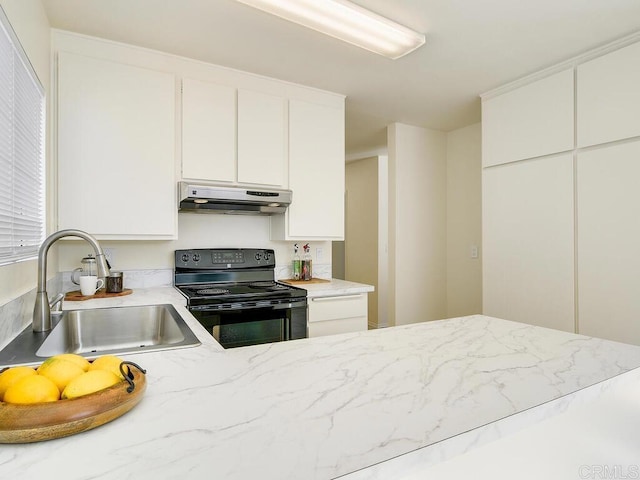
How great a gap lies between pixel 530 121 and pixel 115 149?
9.24ft

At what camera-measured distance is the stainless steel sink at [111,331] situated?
4.49 feet

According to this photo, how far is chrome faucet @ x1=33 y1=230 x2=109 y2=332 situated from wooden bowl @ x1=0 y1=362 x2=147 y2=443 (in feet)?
2.42

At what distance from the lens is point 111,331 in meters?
1.69

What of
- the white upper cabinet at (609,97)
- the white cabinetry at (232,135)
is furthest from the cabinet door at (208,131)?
the white upper cabinet at (609,97)

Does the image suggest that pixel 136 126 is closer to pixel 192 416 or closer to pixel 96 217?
pixel 96 217

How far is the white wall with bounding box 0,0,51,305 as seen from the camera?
4.32ft

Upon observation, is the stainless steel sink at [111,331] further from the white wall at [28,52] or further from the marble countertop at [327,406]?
the marble countertop at [327,406]

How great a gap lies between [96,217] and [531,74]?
3067 mm

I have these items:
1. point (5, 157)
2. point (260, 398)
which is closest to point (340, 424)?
point (260, 398)

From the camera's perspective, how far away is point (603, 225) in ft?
7.47

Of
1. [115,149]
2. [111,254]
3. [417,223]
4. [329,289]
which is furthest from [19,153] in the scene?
[417,223]

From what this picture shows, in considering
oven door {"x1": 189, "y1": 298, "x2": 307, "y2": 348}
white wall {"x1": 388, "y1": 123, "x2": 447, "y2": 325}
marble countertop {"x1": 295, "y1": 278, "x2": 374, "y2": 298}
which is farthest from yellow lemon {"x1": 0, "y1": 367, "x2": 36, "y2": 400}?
white wall {"x1": 388, "y1": 123, "x2": 447, "y2": 325}

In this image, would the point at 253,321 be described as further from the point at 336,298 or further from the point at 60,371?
the point at 60,371

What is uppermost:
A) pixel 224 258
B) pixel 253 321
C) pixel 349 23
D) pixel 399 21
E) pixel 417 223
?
pixel 399 21
